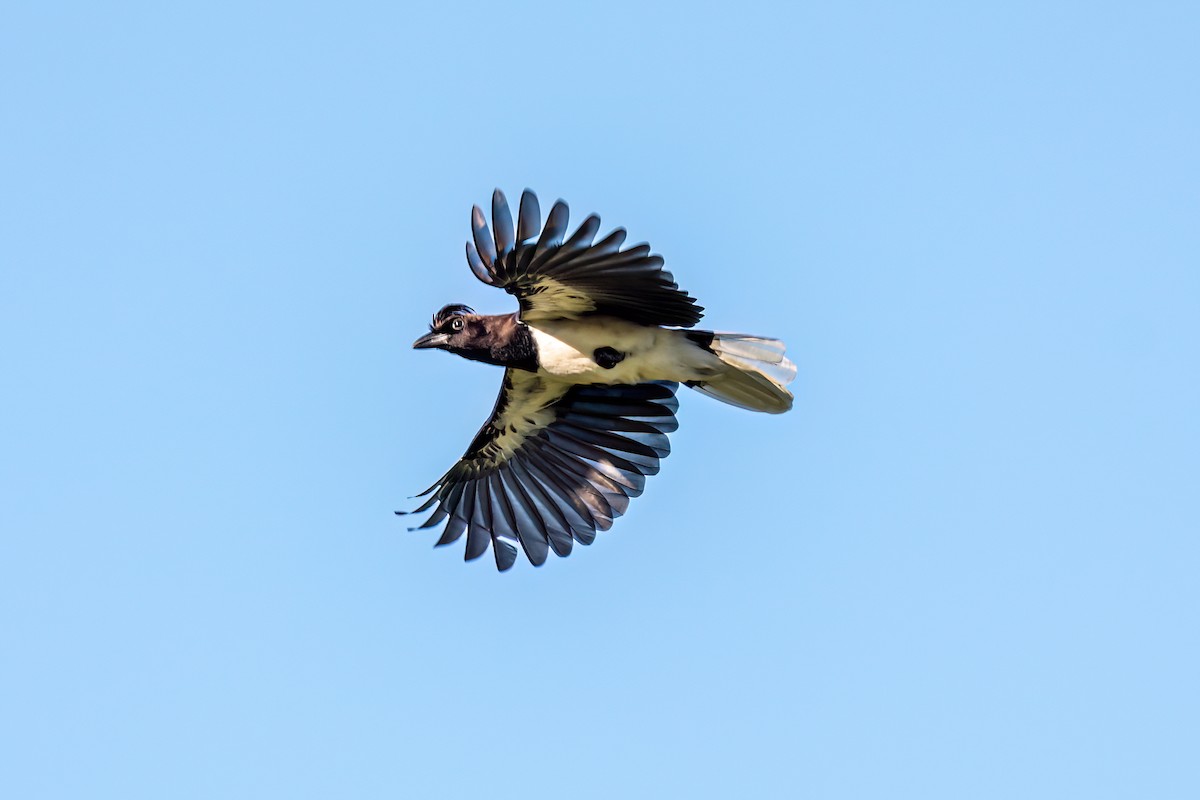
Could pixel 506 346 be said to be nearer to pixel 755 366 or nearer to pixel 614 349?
pixel 614 349

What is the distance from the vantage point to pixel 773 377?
9906 mm

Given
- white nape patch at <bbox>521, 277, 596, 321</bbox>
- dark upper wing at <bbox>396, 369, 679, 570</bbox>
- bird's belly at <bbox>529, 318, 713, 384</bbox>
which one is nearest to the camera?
white nape patch at <bbox>521, 277, 596, 321</bbox>

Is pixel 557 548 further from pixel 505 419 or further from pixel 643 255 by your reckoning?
pixel 643 255

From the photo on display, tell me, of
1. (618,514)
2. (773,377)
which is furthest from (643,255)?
(618,514)

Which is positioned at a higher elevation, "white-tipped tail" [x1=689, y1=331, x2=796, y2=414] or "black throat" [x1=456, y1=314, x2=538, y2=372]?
"white-tipped tail" [x1=689, y1=331, x2=796, y2=414]

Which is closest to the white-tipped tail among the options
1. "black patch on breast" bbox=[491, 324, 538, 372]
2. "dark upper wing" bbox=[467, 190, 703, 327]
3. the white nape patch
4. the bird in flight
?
the bird in flight

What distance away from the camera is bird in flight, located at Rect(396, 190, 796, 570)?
8844 mm

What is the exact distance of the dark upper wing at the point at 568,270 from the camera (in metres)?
8.52

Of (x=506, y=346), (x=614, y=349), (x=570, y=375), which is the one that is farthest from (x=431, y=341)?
(x=614, y=349)

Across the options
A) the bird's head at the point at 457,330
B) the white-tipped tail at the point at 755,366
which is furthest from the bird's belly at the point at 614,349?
the bird's head at the point at 457,330

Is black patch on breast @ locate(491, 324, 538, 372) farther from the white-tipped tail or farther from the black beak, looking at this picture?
the white-tipped tail

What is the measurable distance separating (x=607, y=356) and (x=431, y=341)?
1072mm

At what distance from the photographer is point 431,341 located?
10.0 m

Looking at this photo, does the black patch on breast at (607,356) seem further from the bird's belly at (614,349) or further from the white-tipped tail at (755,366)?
the white-tipped tail at (755,366)
